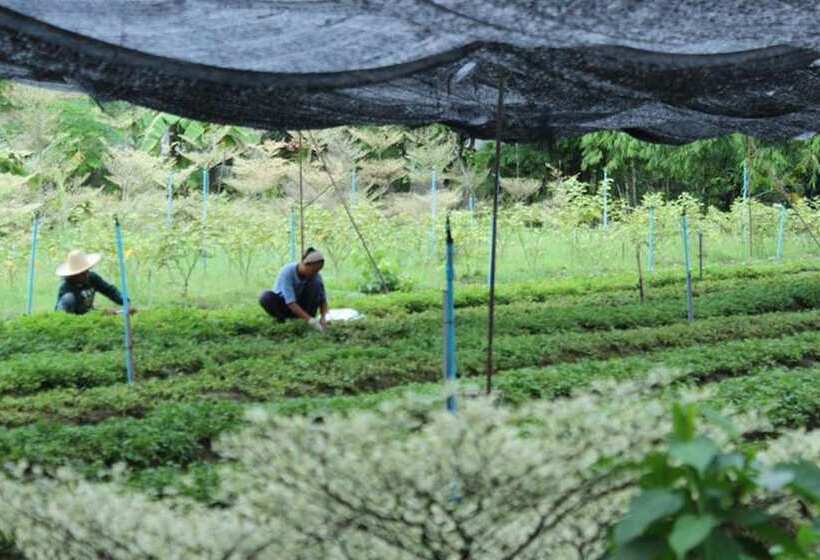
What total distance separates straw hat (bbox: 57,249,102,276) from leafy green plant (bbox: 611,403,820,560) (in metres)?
9.45

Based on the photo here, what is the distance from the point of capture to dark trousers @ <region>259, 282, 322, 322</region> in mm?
11750

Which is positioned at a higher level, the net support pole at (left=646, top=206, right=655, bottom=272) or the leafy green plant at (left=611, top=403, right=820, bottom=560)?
the net support pole at (left=646, top=206, right=655, bottom=272)

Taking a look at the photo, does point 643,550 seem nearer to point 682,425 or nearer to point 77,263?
point 682,425

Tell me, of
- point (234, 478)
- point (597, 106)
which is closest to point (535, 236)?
point (597, 106)

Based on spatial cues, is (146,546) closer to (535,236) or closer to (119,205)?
(535,236)

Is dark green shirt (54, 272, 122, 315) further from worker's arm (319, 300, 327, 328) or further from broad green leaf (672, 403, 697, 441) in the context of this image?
broad green leaf (672, 403, 697, 441)

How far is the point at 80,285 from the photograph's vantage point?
40.2 ft

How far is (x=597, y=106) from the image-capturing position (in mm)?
10461

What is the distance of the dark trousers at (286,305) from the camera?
11.8 metres

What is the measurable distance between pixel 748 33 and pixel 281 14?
386cm

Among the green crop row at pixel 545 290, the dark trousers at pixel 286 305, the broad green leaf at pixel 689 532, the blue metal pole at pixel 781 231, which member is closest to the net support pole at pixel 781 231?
the blue metal pole at pixel 781 231

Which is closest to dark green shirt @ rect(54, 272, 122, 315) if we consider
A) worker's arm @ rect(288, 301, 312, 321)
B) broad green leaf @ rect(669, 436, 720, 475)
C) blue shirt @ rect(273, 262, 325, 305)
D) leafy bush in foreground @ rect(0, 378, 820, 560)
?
blue shirt @ rect(273, 262, 325, 305)

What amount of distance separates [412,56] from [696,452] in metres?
6.11

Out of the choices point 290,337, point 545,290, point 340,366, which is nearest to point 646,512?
point 340,366
